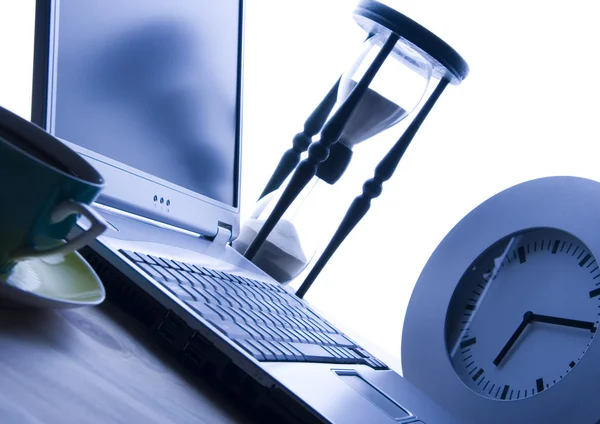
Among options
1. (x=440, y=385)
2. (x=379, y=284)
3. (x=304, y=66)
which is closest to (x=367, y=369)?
(x=440, y=385)

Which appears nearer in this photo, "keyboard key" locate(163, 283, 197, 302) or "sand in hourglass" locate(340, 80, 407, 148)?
"keyboard key" locate(163, 283, 197, 302)

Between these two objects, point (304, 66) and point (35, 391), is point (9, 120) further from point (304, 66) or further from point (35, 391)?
point (304, 66)

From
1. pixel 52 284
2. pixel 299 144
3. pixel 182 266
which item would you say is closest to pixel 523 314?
pixel 299 144

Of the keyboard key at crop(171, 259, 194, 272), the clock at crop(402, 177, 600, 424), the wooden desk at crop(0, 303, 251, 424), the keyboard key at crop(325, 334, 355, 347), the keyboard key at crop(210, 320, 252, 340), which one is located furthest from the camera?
the clock at crop(402, 177, 600, 424)

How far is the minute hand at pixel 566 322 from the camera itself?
771 millimetres

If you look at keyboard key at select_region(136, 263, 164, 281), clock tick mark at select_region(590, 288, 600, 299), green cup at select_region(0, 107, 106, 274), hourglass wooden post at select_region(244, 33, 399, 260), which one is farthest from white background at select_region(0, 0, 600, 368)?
green cup at select_region(0, 107, 106, 274)

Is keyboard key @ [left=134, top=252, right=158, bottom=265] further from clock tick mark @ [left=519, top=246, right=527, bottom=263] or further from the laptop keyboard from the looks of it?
clock tick mark @ [left=519, top=246, right=527, bottom=263]

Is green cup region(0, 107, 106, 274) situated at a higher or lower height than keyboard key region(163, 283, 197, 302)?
higher

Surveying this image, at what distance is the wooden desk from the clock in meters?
0.44

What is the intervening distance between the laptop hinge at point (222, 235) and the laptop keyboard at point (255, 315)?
0.09 meters

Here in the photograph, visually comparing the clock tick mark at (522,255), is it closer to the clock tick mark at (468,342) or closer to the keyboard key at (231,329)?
the clock tick mark at (468,342)

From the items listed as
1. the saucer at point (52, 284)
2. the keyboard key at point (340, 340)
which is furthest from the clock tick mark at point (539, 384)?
the saucer at point (52, 284)

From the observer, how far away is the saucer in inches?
12.8

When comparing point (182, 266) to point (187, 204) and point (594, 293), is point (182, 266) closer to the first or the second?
point (187, 204)
